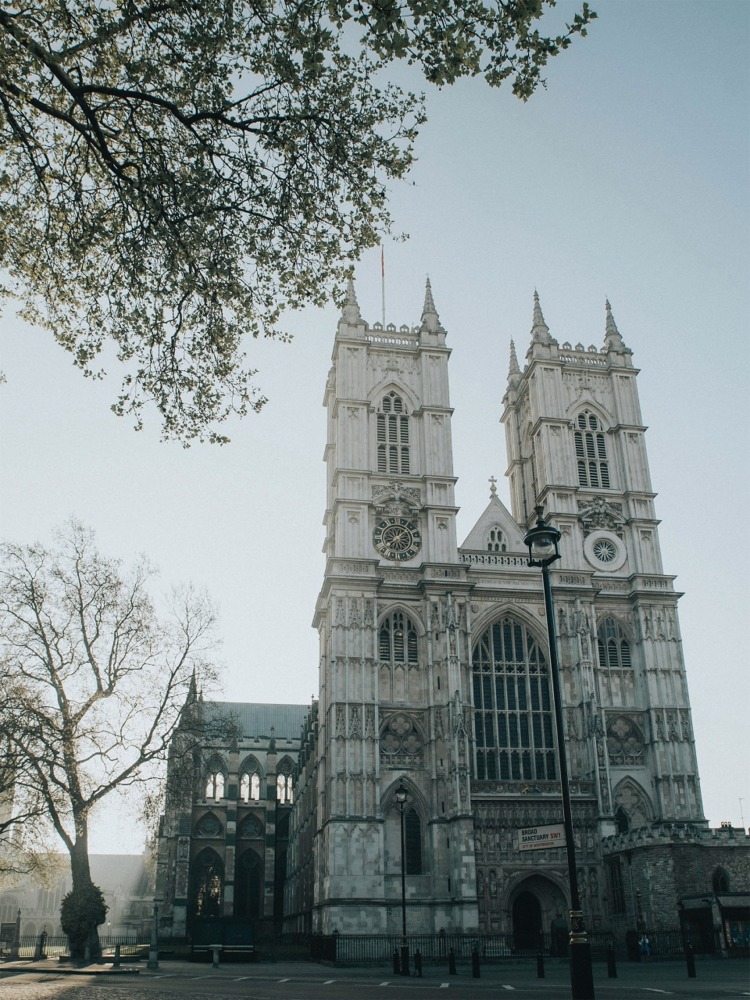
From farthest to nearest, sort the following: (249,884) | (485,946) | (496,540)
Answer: (249,884)
(496,540)
(485,946)

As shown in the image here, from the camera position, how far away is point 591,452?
155ft

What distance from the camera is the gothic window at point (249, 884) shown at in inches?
A: 2372

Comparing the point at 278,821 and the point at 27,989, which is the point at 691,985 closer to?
the point at 27,989

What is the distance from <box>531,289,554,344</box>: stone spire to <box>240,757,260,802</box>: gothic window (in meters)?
37.5

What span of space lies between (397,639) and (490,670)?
4.50 meters

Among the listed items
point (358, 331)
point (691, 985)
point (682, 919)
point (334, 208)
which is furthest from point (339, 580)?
point (334, 208)

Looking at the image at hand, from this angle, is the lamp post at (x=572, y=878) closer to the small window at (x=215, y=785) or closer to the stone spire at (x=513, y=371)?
the stone spire at (x=513, y=371)

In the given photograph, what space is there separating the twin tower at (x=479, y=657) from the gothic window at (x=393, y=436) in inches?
3.1

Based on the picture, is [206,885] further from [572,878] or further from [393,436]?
[572,878]

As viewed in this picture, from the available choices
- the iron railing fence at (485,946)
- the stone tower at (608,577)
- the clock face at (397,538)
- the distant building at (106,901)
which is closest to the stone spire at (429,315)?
the stone tower at (608,577)

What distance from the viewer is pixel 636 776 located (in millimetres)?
39812

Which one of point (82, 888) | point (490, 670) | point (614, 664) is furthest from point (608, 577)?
point (82, 888)

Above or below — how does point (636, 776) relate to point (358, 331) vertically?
below

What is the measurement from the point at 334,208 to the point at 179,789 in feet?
76.0
